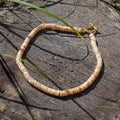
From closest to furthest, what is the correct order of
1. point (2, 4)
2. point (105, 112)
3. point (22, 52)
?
point (105, 112), point (22, 52), point (2, 4)

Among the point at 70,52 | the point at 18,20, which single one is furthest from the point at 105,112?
the point at 18,20

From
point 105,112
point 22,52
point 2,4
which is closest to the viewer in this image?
point 105,112

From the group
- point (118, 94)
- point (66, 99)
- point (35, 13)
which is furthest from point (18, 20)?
point (118, 94)

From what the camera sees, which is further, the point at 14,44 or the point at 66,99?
the point at 14,44

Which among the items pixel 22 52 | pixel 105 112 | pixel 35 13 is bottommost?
pixel 105 112

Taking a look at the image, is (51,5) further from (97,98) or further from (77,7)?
(97,98)

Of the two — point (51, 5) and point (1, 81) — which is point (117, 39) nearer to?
point (51, 5)

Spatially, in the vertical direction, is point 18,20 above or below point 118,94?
above
